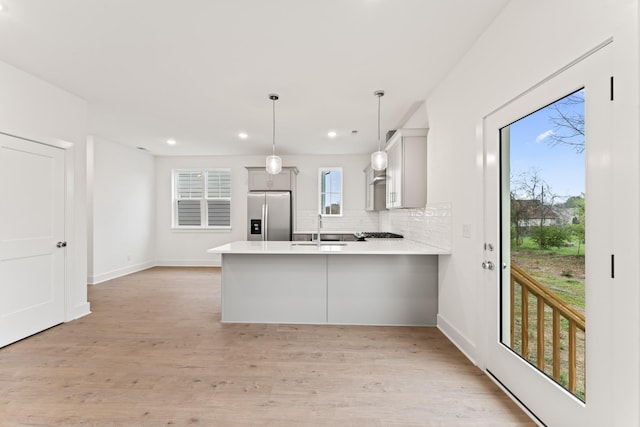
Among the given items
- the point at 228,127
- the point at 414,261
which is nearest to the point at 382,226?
the point at 414,261

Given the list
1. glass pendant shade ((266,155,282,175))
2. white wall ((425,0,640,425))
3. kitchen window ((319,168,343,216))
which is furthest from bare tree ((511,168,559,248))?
kitchen window ((319,168,343,216))

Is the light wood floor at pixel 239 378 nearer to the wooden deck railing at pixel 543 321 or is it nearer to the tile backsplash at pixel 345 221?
the wooden deck railing at pixel 543 321

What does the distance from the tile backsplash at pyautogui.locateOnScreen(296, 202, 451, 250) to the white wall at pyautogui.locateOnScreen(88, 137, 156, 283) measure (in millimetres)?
3417

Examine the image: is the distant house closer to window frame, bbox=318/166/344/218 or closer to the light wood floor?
the light wood floor

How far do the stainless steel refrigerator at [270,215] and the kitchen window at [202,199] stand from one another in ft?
3.60

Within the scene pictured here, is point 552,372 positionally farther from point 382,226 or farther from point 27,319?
point 382,226

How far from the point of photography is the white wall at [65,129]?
2.93 m

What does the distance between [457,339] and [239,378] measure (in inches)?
77.5

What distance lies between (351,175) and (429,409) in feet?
17.9

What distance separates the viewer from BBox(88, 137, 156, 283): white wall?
5.48 meters

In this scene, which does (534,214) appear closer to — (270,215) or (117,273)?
(270,215)

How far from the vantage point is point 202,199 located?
23.6ft

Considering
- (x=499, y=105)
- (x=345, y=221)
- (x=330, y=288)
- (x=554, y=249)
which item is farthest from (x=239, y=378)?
(x=345, y=221)

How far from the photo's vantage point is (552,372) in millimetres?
1716
